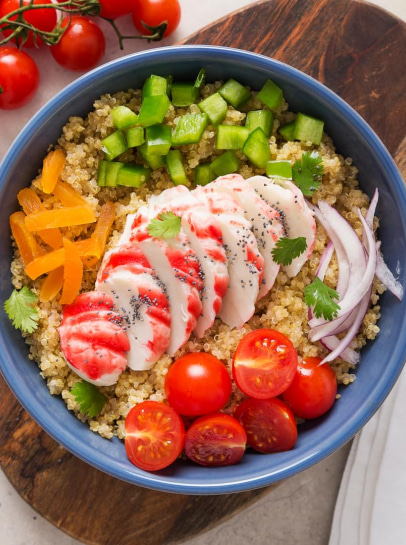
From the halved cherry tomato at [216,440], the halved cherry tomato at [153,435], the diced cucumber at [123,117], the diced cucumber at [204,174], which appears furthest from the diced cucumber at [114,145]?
the halved cherry tomato at [216,440]

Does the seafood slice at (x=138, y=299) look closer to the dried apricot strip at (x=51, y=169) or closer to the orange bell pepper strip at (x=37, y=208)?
the orange bell pepper strip at (x=37, y=208)

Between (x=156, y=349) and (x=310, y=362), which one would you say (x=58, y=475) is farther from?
(x=310, y=362)

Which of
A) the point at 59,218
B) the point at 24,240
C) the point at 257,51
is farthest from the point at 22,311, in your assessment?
the point at 257,51

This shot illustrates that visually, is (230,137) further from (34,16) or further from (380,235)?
(34,16)

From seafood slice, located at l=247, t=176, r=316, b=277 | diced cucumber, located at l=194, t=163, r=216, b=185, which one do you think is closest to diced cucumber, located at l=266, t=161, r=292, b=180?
seafood slice, located at l=247, t=176, r=316, b=277

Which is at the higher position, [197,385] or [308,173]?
[308,173]

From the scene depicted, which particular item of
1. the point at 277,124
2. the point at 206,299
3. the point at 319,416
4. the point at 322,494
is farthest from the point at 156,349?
the point at 322,494

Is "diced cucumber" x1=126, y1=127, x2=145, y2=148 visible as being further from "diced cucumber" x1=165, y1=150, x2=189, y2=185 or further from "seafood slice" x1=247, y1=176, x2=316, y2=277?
"seafood slice" x1=247, y1=176, x2=316, y2=277
